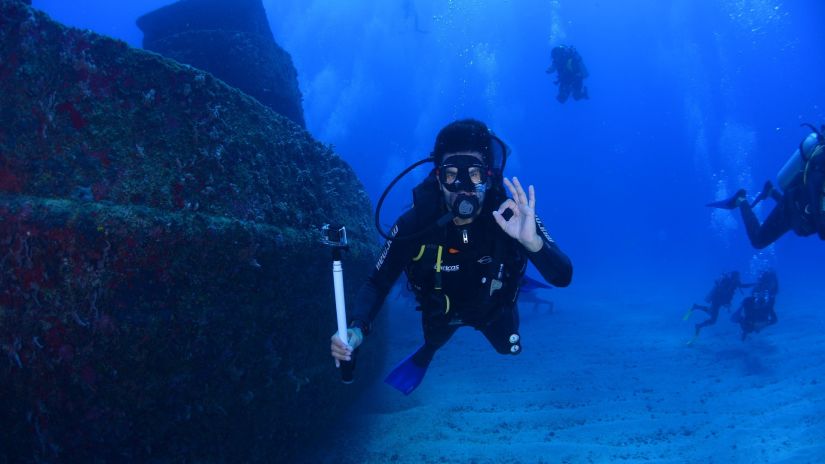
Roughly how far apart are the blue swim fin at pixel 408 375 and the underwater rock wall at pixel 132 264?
1.35 meters

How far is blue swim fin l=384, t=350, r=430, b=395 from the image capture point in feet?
14.8

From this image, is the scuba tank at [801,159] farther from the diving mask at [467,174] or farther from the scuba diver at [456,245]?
the diving mask at [467,174]

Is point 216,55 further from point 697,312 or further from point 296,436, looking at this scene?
point 697,312

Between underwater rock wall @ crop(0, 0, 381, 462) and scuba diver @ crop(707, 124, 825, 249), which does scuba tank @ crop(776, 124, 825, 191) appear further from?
underwater rock wall @ crop(0, 0, 381, 462)

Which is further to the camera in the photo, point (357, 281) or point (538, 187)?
point (538, 187)

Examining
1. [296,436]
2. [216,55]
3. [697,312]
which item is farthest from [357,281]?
[697,312]

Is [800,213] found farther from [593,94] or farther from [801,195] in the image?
[593,94]

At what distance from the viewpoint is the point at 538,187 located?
10350 centimetres

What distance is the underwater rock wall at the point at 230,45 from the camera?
10.4 metres

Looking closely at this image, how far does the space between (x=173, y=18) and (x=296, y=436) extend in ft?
37.5

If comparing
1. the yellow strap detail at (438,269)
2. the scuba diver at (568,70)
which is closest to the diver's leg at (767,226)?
the yellow strap detail at (438,269)

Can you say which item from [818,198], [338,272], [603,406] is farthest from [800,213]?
[338,272]

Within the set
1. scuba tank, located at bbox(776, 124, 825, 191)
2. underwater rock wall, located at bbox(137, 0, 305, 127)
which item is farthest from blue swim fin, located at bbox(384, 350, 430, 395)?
underwater rock wall, located at bbox(137, 0, 305, 127)

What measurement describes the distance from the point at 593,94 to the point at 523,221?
163153mm
